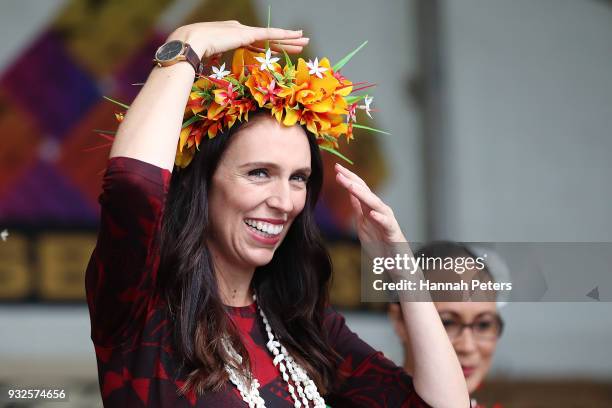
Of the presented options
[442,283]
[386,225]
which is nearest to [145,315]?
[386,225]

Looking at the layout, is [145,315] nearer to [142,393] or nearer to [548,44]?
[142,393]

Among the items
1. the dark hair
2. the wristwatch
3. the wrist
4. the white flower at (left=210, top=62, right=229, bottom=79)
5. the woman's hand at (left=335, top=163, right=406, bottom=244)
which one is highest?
the white flower at (left=210, top=62, right=229, bottom=79)

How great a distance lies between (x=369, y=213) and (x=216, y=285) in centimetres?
41

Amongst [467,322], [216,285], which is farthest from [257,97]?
[467,322]

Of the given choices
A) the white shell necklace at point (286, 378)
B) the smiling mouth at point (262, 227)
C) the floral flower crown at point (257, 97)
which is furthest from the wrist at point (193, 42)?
the white shell necklace at point (286, 378)

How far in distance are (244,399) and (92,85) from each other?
11.5ft

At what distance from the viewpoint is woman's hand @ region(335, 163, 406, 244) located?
2.19 meters

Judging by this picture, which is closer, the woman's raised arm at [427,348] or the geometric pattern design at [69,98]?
the woman's raised arm at [427,348]

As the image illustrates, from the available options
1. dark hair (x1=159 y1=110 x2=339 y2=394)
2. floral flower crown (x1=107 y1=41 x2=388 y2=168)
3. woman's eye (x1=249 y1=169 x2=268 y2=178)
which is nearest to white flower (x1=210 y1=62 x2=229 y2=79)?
floral flower crown (x1=107 y1=41 x2=388 y2=168)

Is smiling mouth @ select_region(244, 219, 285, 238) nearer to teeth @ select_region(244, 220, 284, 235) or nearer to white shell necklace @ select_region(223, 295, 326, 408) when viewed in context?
teeth @ select_region(244, 220, 284, 235)

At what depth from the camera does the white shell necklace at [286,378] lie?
206 cm

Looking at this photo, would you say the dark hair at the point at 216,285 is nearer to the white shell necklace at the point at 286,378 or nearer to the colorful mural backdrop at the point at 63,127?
the white shell necklace at the point at 286,378

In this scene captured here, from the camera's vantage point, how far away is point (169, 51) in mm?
1960

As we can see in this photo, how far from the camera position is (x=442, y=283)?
2.86 meters
